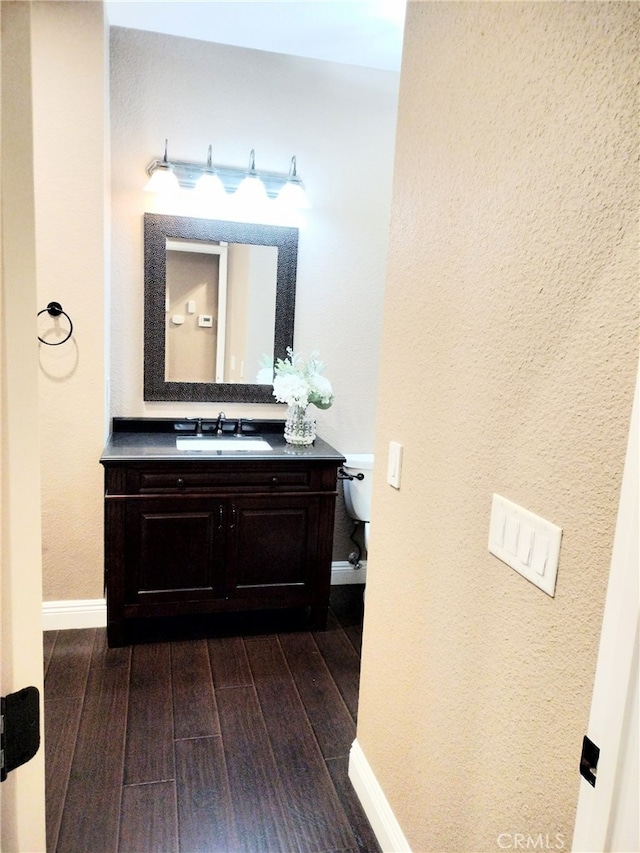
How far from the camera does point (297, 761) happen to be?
2.06 metres

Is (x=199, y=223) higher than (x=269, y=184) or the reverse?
the reverse

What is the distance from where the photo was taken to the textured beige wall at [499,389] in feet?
2.93

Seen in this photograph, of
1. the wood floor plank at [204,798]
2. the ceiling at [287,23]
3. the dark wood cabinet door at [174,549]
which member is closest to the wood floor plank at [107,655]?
the dark wood cabinet door at [174,549]

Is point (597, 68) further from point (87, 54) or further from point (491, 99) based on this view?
point (87, 54)

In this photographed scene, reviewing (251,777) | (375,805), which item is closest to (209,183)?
(251,777)

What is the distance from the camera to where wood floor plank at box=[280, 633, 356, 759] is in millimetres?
2180

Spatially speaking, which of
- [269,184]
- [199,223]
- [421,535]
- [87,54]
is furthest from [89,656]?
[87,54]

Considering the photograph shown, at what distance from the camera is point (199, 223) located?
300cm

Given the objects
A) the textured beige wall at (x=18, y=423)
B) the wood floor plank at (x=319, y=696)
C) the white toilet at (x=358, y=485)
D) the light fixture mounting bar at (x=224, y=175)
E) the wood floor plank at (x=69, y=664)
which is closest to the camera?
the textured beige wall at (x=18, y=423)

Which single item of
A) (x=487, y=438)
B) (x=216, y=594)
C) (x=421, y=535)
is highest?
(x=487, y=438)

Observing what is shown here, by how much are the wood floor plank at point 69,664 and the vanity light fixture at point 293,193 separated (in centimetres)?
230

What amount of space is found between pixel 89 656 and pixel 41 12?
2720 millimetres

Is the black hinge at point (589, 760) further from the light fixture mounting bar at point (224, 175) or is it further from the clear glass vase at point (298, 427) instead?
the light fixture mounting bar at point (224, 175)

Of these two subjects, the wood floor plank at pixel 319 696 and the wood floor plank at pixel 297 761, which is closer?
the wood floor plank at pixel 297 761
